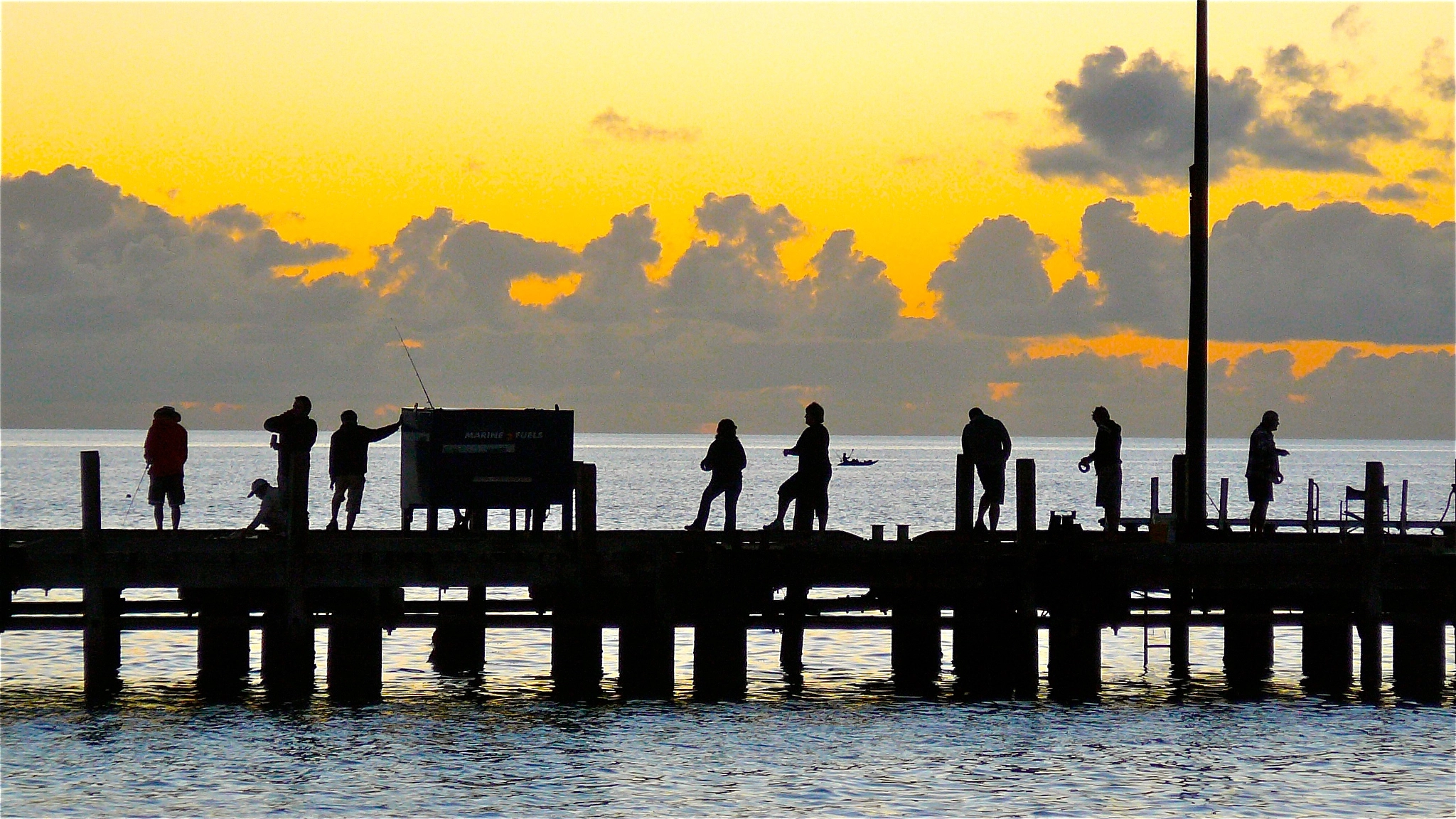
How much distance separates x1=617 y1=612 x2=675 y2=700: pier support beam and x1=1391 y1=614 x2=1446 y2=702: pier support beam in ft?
31.1

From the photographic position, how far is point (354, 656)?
73.9ft

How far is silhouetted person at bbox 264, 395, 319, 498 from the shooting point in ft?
72.4

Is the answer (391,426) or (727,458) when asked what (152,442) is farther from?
(727,458)

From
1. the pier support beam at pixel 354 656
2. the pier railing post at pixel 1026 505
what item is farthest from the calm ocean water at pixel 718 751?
the pier railing post at pixel 1026 505

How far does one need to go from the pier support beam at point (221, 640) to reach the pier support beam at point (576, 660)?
3.91 metres

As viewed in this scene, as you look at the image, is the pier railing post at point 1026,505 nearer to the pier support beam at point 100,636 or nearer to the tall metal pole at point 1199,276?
the tall metal pole at point 1199,276

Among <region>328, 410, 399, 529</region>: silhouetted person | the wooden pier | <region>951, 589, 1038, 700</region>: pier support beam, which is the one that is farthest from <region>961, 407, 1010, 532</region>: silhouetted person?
<region>328, 410, 399, 529</region>: silhouetted person

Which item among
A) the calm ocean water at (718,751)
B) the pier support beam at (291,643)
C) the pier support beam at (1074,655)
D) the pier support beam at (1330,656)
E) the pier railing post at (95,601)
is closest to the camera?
the calm ocean water at (718,751)

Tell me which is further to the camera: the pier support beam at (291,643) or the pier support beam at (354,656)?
the pier support beam at (354,656)

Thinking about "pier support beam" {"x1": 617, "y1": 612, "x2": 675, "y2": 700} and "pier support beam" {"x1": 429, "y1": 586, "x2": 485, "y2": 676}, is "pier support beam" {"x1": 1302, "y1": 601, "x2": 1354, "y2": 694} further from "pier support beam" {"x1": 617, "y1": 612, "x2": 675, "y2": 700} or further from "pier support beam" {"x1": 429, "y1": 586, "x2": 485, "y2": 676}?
"pier support beam" {"x1": 429, "y1": 586, "x2": 485, "y2": 676}

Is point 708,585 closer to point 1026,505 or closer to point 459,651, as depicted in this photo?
point 1026,505

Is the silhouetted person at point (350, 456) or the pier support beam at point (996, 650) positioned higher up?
the silhouetted person at point (350, 456)

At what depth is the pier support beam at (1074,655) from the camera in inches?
880

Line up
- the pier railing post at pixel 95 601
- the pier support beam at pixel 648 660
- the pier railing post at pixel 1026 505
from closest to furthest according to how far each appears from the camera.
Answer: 1. the pier railing post at pixel 95 601
2. the pier railing post at pixel 1026 505
3. the pier support beam at pixel 648 660
